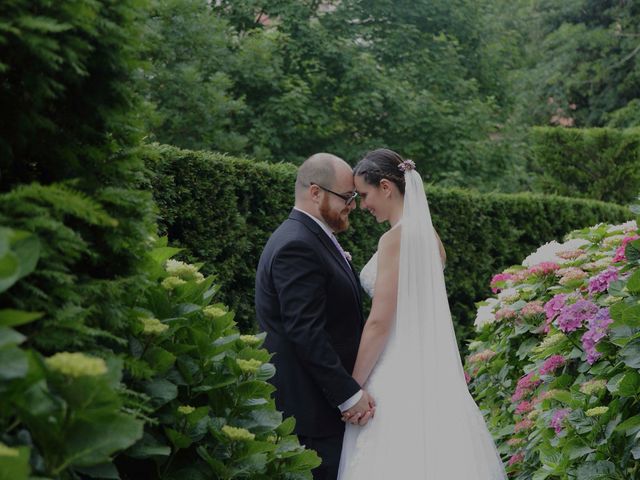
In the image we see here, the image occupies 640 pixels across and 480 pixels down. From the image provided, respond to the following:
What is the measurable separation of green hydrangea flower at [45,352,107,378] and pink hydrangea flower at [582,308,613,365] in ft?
9.91

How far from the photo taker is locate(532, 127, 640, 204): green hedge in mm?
17781

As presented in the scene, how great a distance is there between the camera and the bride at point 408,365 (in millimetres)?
4262

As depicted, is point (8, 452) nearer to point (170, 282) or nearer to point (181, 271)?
point (170, 282)

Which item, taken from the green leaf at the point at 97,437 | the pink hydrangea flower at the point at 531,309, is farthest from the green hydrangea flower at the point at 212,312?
the pink hydrangea flower at the point at 531,309

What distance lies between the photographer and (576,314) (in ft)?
14.1

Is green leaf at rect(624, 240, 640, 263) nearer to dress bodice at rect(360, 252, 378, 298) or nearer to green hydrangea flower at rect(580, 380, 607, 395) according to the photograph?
green hydrangea flower at rect(580, 380, 607, 395)

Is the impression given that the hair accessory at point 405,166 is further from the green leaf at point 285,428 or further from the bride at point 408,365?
the green leaf at point 285,428

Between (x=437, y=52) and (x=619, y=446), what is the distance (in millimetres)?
14957

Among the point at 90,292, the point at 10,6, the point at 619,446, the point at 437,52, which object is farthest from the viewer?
the point at 437,52

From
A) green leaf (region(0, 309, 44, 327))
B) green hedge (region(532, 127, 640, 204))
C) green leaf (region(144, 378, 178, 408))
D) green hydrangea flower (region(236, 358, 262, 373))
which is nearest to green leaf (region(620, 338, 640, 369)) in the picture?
green hydrangea flower (region(236, 358, 262, 373))

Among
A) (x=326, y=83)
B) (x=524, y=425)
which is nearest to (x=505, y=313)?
(x=524, y=425)

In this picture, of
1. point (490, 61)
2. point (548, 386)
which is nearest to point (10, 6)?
point (548, 386)

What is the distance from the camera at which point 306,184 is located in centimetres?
439

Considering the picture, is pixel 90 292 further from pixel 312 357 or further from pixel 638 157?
pixel 638 157
